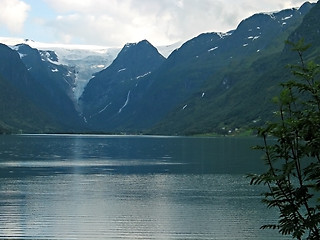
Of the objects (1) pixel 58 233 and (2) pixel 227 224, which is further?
(2) pixel 227 224

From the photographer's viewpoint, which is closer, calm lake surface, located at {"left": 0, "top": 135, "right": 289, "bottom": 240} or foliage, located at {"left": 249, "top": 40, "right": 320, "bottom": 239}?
foliage, located at {"left": 249, "top": 40, "right": 320, "bottom": 239}

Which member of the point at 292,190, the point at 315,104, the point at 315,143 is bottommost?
the point at 292,190

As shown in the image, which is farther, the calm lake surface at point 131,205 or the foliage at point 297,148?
the calm lake surface at point 131,205

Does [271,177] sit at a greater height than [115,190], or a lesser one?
greater

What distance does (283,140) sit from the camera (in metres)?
19.4

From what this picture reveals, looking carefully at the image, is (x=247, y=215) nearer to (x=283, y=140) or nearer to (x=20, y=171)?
(x=283, y=140)

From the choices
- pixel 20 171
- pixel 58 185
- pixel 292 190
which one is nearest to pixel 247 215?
pixel 58 185

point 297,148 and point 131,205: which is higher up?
point 297,148

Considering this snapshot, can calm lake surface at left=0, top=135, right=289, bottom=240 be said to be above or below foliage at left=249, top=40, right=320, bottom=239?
below

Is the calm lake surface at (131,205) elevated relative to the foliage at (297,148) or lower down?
lower down

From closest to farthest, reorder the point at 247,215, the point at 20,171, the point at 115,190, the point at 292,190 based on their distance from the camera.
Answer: the point at 292,190 → the point at 247,215 → the point at 115,190 → the point at 20,171

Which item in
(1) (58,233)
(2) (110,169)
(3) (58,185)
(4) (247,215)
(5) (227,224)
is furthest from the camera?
(2) (110,169)

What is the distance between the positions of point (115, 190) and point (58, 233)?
49.0 m

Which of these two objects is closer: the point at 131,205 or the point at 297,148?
the point at 297,148
